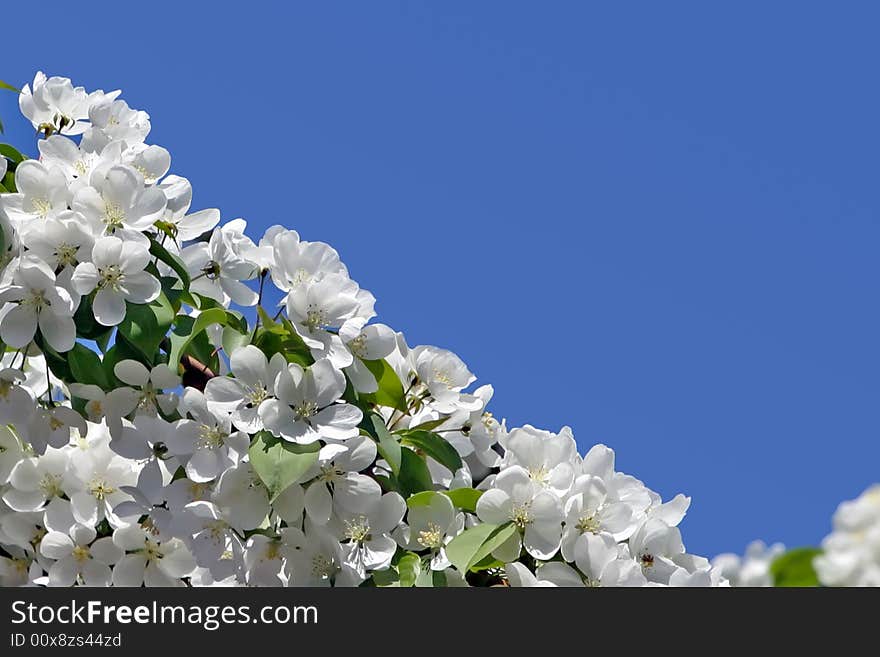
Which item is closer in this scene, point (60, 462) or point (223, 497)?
point (223, 497)

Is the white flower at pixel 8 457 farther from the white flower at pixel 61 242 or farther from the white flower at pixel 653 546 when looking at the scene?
the white flower at pixel 653 546

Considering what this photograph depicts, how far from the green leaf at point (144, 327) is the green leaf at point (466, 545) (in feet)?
1.29

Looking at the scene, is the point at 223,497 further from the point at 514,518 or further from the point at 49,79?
the point at 49,79

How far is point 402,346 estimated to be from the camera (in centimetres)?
136

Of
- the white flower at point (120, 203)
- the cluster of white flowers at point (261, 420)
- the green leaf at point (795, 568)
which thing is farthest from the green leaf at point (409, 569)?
the green leaf at point (795, 568)

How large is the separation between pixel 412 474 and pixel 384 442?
72 millimetres

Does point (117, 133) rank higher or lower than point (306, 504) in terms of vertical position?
higher

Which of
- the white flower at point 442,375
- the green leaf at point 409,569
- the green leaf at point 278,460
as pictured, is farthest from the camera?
the white flower at point 442,375

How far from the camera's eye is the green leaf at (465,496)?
50.6 inches

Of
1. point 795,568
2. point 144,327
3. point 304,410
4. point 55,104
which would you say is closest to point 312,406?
point 304,410
